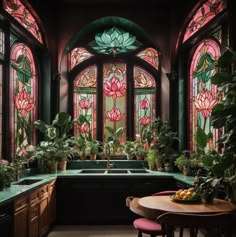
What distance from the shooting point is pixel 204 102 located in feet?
18.4

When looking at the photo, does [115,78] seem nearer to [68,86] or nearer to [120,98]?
[120,98]

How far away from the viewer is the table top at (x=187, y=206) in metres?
2.98

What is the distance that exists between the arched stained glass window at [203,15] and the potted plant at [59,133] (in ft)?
7.89

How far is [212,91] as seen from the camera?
5.38m

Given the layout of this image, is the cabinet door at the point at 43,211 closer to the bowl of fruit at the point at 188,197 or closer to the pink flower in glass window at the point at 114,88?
the bowl of fruit at the point at 188,197

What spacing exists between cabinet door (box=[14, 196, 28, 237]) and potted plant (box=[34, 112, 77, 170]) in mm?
1918

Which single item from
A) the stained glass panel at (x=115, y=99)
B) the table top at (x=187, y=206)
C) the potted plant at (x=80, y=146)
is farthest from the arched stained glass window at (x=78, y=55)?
the table top at (x=187, y=206)

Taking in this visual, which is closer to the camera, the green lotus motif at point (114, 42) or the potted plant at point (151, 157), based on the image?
the potted plant at point (151, 157)

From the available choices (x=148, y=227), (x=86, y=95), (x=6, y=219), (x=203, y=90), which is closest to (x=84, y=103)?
(x=86, y=95)

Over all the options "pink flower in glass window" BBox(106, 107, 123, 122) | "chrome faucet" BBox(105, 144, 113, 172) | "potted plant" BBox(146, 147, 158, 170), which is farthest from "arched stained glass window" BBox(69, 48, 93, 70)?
"potted plant" BBox(146, 147, 158, 170)

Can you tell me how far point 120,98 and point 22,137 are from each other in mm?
2079

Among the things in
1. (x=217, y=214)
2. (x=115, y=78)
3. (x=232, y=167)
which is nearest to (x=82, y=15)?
(x=115, y=78)

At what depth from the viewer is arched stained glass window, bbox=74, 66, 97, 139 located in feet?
22.6

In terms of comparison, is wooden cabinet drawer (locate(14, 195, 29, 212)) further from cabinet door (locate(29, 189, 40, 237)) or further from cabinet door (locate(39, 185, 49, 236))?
cabinet door (locate(39, 185, 49, 236))
